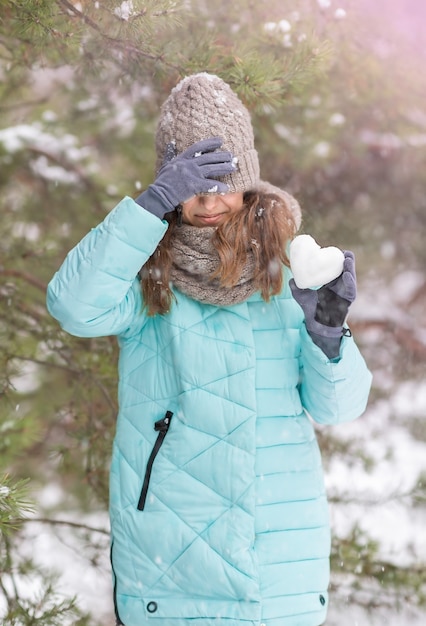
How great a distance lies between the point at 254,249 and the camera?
1771 millimetres

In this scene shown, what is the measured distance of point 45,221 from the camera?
11.1ft

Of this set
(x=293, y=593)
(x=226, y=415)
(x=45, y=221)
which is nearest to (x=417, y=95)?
(x=45, y=221)

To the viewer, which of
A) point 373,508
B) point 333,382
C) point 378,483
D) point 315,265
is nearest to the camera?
point 315,265

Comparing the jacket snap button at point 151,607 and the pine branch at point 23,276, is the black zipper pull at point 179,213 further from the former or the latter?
the pine branch at point 23,276

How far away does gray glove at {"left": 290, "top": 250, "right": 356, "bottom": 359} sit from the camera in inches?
62.0

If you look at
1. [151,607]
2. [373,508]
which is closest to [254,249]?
[151,607]

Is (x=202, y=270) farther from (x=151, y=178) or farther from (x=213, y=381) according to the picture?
(x=151, y=178)

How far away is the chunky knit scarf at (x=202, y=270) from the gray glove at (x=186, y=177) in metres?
0.14

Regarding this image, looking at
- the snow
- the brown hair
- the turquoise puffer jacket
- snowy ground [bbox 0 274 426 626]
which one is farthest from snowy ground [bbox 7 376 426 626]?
the snow

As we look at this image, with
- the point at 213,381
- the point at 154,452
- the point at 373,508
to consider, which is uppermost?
the point at 213,381

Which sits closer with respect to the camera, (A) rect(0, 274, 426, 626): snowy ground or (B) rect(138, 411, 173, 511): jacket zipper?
(B) rect(138, 411, 173, 511): jacket zipper

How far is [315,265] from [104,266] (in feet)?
1.53

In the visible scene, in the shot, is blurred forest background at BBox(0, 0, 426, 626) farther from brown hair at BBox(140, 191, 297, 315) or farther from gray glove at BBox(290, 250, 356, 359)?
gray glove at BBox(290, 250, 356, 359)

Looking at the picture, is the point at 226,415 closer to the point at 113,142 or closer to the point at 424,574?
the point at 424,574
